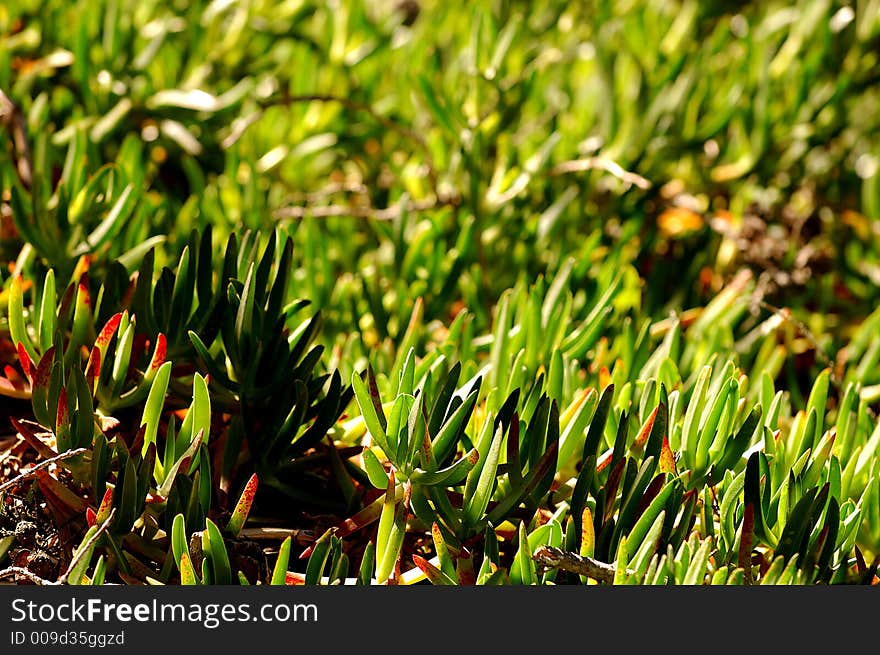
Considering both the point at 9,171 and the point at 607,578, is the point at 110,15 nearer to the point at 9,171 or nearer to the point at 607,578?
the point at 9,171

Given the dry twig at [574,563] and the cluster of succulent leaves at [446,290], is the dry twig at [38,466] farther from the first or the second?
the dry twig at [574,563]

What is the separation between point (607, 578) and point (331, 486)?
0.25m

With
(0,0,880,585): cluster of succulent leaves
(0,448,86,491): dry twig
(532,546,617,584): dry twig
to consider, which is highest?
(0,0,880,585): cluster of succulent leaves

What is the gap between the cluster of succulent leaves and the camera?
0.68m

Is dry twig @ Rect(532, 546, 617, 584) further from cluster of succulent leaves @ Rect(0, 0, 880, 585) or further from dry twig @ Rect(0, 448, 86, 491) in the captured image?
dry twig @ Rect(0, 448, 86, 491)

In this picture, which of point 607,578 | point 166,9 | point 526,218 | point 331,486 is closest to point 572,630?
point 607,578

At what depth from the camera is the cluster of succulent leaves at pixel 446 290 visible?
0.68m

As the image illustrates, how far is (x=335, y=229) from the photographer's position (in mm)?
1169

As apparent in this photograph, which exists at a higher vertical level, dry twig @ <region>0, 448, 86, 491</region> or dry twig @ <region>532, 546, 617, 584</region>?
dry twig @ <region>0, 448, 86, 491</region>

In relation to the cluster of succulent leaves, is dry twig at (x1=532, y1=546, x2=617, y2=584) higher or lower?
lower

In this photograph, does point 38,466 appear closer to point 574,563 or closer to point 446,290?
point 574,563

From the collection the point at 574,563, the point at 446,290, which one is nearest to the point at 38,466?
the point at 574,563

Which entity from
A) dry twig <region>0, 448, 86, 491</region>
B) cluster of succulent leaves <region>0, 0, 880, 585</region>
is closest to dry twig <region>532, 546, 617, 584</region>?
cluster of succulent leaves <region>0, 0, 880, 585</region>

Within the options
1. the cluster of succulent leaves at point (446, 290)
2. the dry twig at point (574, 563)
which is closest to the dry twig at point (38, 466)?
the cluster of succulent leaves at point (446, 290)
